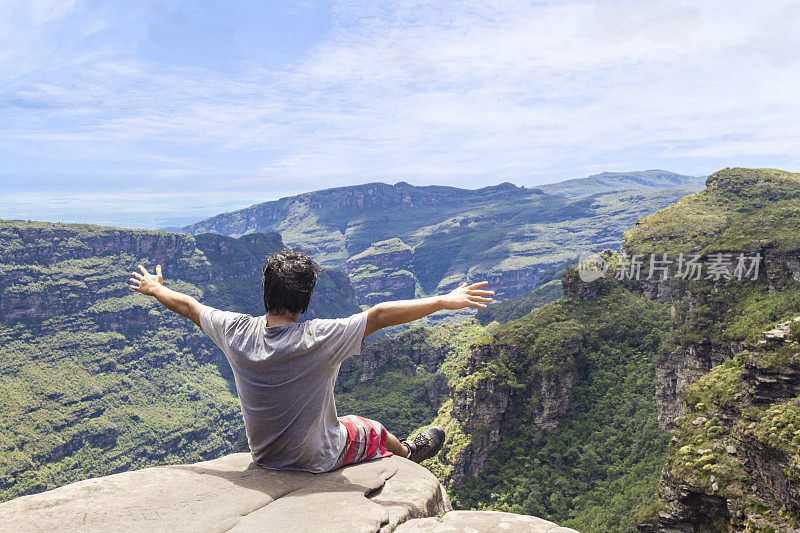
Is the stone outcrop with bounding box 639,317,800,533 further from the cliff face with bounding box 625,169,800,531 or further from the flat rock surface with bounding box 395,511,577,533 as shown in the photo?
the flat rock surface with bounding box 395,511,577,533

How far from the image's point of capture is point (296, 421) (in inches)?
230

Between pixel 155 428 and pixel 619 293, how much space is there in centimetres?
14741

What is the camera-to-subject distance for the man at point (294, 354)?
5.58 meters

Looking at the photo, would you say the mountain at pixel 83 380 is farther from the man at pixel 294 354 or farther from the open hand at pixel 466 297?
the open hand at pixel 466 297

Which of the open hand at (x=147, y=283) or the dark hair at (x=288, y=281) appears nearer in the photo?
the dark hair at (x=288, y=281)

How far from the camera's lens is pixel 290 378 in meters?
5.70

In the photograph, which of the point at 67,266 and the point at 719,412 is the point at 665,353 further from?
the point at 67,266

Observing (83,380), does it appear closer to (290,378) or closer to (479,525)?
(290,378)

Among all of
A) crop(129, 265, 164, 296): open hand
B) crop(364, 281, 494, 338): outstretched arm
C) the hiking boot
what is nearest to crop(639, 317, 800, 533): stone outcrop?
the hiking boot

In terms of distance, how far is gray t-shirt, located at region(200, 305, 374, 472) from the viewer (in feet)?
18.4

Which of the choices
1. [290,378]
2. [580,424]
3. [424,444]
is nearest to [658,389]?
[580,424]

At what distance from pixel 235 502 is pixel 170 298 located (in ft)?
9.92

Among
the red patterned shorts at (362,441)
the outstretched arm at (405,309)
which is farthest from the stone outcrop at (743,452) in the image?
the outstretched arm at (405,309)

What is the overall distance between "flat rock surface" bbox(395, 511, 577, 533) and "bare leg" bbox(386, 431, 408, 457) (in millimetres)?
2127
